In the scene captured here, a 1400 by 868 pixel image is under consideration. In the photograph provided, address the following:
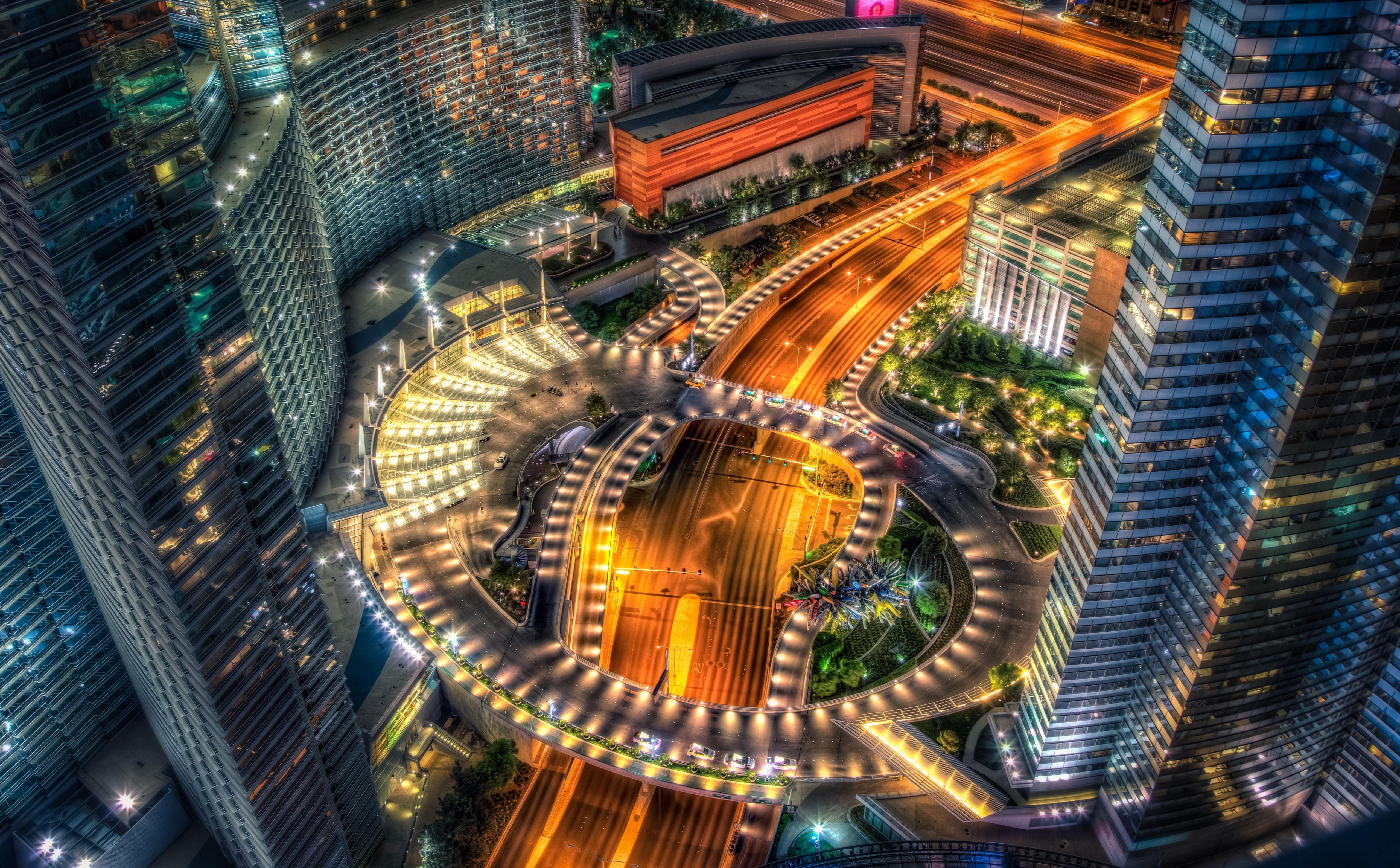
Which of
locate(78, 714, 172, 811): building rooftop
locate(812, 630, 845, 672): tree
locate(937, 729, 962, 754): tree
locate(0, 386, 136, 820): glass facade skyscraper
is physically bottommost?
locate(812, 630, 845, 672): tree

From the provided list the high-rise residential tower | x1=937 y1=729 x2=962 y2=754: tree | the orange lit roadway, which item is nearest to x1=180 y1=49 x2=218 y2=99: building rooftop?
the high-rise residential tower

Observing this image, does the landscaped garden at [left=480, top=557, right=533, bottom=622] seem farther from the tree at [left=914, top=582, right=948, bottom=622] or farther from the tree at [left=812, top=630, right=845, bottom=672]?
the tree at [left=914, top=582, right=948, bottom=622]

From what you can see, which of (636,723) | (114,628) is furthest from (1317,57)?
(114,628)

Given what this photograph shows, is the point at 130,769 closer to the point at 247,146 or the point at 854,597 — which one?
the point at 247,146

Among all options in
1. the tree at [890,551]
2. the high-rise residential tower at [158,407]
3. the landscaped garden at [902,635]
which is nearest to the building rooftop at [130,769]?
the high-rise residential tower at [158,407]

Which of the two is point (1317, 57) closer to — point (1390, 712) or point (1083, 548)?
point (1083, 548)

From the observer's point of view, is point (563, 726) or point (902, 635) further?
point (902, 635)

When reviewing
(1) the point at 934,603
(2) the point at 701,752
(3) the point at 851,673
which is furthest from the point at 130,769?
(1) the point at 934,603
